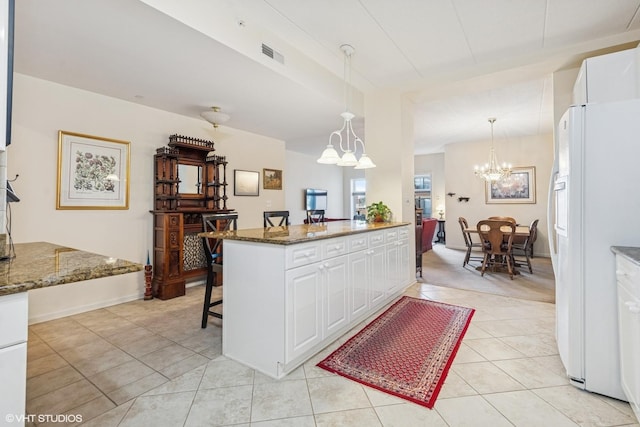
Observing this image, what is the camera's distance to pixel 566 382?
1.90m

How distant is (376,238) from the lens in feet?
10.1

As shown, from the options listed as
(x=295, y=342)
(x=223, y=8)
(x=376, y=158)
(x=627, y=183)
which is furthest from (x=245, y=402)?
(x=376, y=158)

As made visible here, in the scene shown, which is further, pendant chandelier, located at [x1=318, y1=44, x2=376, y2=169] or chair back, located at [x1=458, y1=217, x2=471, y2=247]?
chair back, located at [x1=458, y1=217, x2=471, y2=247]

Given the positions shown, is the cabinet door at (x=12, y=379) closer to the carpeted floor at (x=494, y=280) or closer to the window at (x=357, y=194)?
the carpeted floor at (x=494, y=280)

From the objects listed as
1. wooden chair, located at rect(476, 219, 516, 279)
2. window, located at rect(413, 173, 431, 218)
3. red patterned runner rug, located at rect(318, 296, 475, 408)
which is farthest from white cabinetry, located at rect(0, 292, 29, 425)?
window, located at rect(413, 173, 431, 218)

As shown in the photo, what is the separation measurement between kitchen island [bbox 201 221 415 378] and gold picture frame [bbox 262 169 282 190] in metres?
3.34

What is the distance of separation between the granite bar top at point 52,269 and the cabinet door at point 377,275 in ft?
7.15

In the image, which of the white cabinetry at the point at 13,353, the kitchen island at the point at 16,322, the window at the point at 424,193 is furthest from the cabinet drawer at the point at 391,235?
the window at the point at 424,193

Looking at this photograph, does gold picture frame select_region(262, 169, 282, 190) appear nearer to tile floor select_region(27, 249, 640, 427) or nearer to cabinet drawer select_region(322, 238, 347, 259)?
tile floor select_region(27, 249, 640, 427)

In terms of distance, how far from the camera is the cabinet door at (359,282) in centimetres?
263

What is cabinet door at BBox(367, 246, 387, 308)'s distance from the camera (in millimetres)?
2969

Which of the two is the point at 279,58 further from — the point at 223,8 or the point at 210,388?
the point at 210,388

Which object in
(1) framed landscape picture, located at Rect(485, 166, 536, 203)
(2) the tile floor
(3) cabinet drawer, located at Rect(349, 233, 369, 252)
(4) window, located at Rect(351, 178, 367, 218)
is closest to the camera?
(2) the tile floor

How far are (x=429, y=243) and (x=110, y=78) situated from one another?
6.89m
